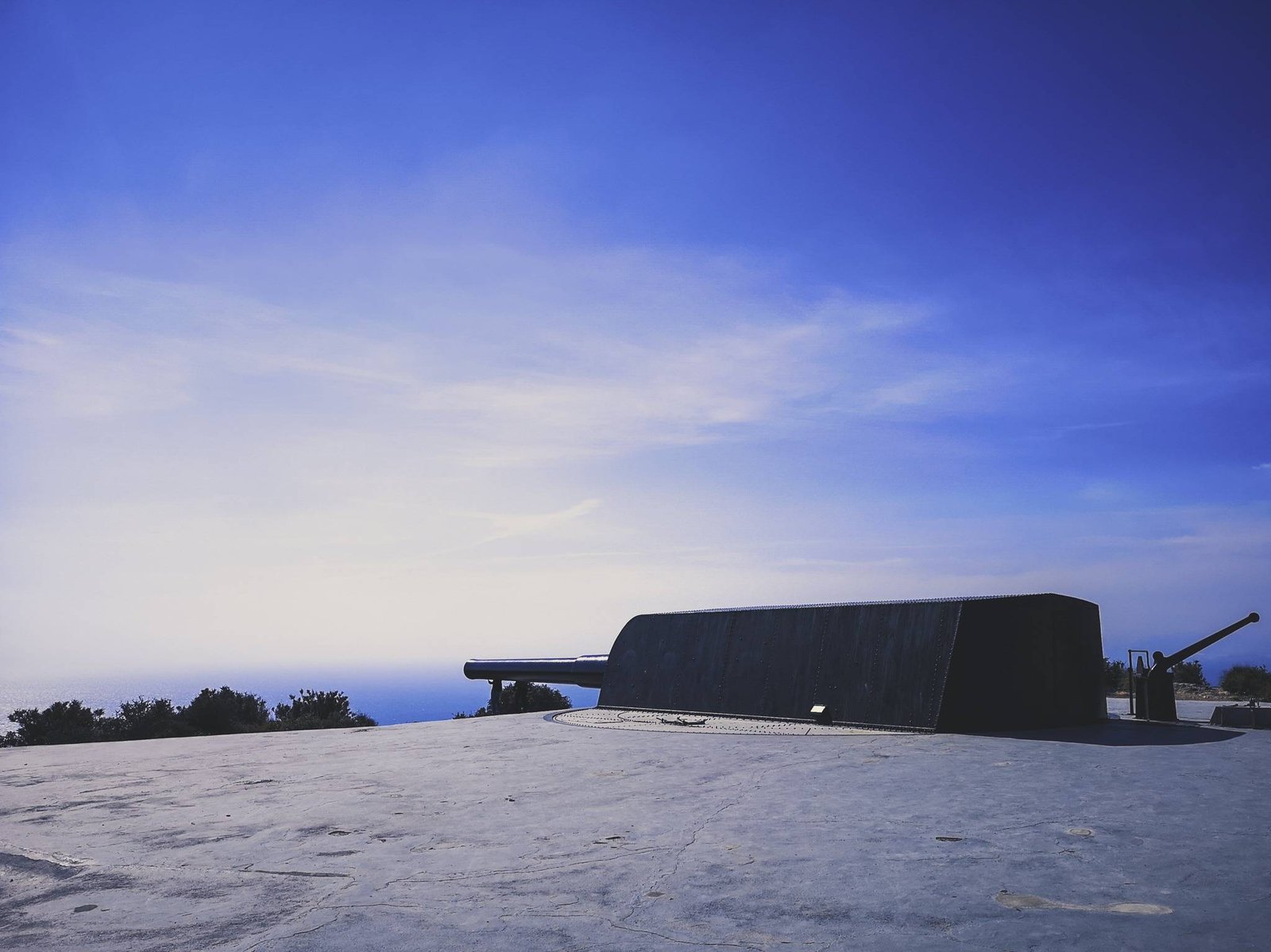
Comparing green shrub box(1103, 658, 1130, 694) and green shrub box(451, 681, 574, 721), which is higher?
green shrub box(1103, 658, 1130, 694)

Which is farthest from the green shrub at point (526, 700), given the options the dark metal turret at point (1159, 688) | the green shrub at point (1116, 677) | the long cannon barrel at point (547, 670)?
the green shrub at point (1116, 677)

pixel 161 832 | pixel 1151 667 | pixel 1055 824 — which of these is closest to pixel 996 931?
pixel 1055 824

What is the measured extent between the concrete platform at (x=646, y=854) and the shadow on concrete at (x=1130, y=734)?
5.47ft

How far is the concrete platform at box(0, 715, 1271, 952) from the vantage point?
4.19m

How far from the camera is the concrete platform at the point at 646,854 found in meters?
4.19

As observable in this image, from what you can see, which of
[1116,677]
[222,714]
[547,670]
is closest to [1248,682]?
[1116,677]

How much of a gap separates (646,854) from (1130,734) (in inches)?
405

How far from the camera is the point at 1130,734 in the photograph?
12.8 m

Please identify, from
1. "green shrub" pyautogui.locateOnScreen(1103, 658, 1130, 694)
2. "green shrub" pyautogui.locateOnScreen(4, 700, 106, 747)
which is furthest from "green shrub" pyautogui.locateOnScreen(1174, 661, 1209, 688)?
"green shrub" pyautogui.locateOnScreen(4, 700, 106, 747)

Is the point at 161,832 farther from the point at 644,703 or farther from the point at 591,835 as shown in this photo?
the point at 644,703

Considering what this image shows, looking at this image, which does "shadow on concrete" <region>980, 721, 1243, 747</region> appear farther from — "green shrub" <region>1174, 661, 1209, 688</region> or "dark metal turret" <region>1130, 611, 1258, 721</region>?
"green shrub" <region>1174, 661, 1209, 688</region>

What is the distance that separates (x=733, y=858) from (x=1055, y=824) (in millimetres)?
2606

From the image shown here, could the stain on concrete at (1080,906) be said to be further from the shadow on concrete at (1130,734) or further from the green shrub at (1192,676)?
the green shrub at (1192,676)

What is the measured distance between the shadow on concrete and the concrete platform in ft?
5.47
